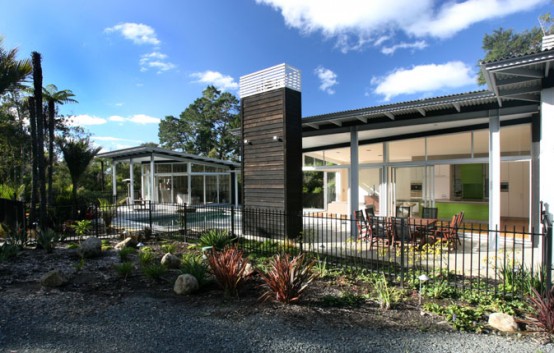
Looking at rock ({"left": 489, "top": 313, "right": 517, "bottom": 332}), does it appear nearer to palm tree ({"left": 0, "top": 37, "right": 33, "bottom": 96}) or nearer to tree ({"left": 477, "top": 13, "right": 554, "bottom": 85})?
palm tree ({"left": 0, "top": 37, "right": 33, "bottom": 96})

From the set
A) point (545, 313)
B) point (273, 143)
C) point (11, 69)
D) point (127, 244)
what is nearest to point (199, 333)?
point (545, 313)

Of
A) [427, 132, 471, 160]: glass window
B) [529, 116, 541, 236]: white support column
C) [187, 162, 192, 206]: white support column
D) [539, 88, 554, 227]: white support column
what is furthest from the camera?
[187, 162, 192, 206]: white support column

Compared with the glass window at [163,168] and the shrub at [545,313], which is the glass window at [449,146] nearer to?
the shrub at [545,313]

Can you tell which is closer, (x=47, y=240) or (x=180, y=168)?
(x=47, y=240)

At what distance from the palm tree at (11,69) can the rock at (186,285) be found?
694cm

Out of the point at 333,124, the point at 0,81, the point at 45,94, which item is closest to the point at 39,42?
the point at 0,81

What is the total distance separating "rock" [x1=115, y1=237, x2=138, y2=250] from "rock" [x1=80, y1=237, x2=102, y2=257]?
0.69m

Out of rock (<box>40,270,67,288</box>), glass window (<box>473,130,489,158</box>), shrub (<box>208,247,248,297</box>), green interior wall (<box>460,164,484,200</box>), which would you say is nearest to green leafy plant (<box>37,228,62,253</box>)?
rock (<box>40,270,67,288</box>)

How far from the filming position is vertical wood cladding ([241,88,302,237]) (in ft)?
29.4

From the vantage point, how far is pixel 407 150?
1077cm

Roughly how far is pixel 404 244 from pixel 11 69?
33.5 ft

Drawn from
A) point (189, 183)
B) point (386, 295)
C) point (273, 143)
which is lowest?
point (386, 295)

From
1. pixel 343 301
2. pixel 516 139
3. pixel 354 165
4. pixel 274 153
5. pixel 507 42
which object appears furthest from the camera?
pixel 507 42

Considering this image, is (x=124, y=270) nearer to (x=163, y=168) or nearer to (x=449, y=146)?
(x=449, y=146)
